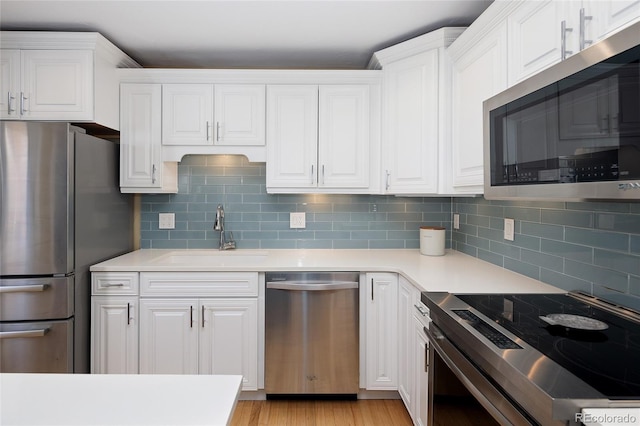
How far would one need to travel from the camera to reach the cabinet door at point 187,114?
8.28ft

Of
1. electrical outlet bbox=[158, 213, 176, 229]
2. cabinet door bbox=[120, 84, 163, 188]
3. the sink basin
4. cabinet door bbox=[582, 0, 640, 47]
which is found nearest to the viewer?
cabinet door bbox=[582, 0, 640, 47]

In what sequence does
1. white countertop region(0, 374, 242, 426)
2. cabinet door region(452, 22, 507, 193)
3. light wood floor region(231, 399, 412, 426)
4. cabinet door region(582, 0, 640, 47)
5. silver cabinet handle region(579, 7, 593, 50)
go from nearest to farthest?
1. white countertop region(0, 374, 242, 426)
2. cabinet door region(582, 0, 640, 47)
3. silver cabinet handle region(579, 7, 593, 50)
4. cabinet door region(452, 22, 507, 193)
5. light wood floor region(231, 399, 412, 426)

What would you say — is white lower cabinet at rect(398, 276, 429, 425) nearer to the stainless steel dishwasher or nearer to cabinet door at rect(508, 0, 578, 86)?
the stainless steel dishwasher

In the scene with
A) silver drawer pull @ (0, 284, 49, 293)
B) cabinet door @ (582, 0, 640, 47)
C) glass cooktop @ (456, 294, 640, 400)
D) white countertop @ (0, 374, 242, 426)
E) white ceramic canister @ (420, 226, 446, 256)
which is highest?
cabinet door @ (582, 0, 640, 47)

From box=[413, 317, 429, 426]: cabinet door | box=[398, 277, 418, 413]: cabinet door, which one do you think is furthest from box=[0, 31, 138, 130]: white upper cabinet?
box=[413, 317, 429, 426]: cabinet door

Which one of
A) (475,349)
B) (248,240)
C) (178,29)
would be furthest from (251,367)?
(178,29)

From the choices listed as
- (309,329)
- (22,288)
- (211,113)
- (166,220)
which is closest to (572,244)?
(309,329)

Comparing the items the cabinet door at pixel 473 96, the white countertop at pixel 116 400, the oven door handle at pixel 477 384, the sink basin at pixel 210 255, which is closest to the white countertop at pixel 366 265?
the sink basin at pixel 210 255

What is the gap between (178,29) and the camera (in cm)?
223

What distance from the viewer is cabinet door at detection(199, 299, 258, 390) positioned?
2223 millimetres

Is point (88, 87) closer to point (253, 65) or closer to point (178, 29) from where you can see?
point (178, 29)

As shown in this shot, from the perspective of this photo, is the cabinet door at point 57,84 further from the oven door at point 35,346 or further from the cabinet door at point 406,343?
the cabinet door at point 406,343

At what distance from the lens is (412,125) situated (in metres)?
2.33

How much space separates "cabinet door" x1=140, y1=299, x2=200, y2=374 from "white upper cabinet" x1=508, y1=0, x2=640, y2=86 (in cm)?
213
